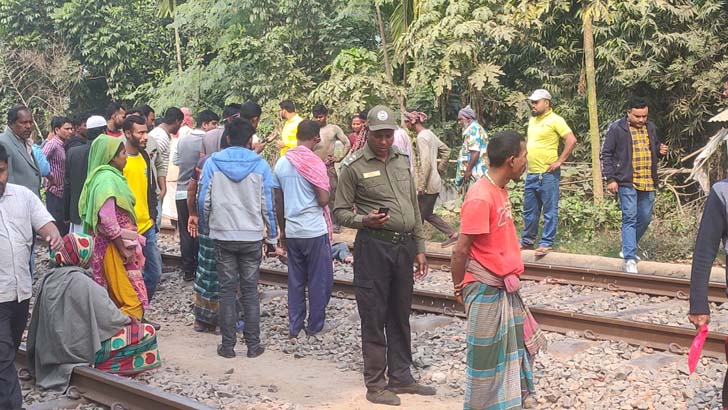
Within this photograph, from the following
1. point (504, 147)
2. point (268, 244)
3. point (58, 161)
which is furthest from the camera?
point (58, 161)

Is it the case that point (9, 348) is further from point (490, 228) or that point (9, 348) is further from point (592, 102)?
point (592, 102)

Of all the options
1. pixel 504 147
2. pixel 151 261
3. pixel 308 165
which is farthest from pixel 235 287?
pixel 504 147

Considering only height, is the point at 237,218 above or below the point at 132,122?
below

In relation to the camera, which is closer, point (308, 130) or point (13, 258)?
point (13, 258)

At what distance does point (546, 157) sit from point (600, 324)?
3.63 m

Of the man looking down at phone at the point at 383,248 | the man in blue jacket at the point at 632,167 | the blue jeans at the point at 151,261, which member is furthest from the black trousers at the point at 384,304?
the man in blue jacket at the point at 632,167

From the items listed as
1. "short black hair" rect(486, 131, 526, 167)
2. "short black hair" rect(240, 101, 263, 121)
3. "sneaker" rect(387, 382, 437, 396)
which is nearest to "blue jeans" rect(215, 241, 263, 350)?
"short black hair" rect(240, 101, 263, 121)

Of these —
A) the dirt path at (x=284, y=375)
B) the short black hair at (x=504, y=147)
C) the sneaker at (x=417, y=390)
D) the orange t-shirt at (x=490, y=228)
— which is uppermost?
the short black hair at (x=504, y=147)

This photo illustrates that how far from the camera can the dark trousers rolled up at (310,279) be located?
7516mm

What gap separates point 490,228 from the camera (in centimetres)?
469

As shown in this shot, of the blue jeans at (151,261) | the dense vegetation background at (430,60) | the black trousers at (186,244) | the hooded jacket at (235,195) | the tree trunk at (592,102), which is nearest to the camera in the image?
the hooded jacket at (235,195)

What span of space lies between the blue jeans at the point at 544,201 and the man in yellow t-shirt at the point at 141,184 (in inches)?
189

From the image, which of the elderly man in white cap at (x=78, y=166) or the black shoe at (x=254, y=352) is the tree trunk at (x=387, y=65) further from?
the black shoe at (x=254, y=352)

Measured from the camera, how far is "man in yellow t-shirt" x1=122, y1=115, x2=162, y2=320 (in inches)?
313
